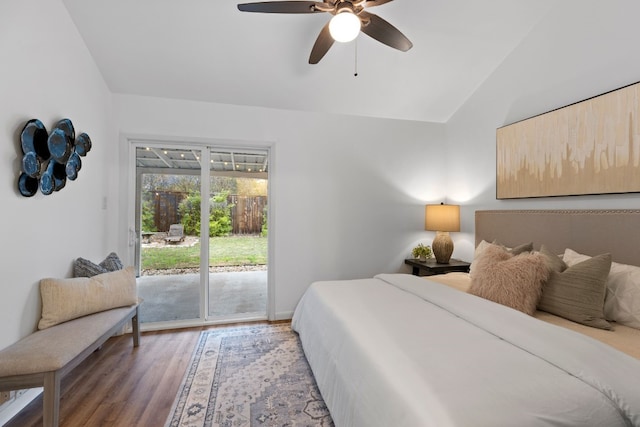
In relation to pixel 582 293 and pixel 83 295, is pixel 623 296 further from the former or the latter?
pixel 83 295

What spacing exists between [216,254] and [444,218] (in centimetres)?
264

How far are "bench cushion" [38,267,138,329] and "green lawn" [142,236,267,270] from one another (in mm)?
815

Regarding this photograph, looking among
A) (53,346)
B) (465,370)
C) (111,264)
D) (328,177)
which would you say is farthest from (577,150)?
(111,264)

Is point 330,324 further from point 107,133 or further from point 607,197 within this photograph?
point 107,133

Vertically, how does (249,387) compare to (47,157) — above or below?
below

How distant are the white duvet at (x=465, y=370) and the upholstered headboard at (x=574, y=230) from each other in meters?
1.01

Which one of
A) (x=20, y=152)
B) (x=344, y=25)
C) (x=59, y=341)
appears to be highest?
(x=344, y=25)

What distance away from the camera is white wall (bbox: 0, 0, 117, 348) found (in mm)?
1666

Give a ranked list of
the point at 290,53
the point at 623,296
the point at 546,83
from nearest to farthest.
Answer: the point at 623,296 < the point at 546,83 < the point at 290,53

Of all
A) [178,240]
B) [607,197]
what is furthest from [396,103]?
[178,240]

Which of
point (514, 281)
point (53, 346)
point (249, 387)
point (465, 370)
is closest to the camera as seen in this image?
point (465, 370)

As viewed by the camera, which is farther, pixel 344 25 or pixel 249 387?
pixel 249 387

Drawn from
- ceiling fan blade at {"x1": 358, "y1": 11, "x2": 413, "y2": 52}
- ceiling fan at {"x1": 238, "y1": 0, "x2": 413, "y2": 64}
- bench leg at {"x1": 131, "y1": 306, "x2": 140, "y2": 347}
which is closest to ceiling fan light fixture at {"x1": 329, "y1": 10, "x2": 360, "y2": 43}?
ceiling fan at {"x1": 238, "y1": 0, "x2": 413, "y2": 64}

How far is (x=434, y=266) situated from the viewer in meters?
3.23
